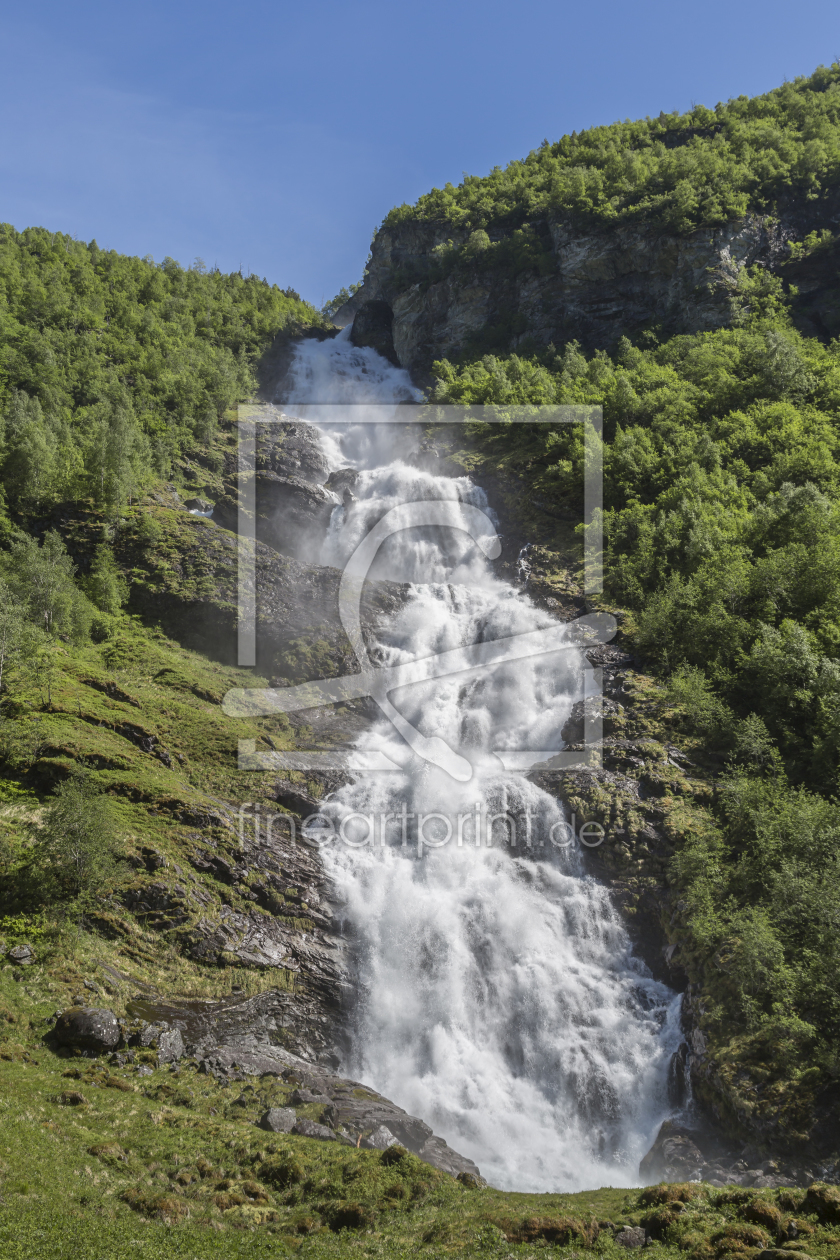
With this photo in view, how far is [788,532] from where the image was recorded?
3522 centimetres

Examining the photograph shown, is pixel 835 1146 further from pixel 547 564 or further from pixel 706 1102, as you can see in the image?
pixel 547 564

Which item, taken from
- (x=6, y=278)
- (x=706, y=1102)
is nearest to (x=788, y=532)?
(x=706, y=1102)

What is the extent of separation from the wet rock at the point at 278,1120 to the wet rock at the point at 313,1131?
16 cm

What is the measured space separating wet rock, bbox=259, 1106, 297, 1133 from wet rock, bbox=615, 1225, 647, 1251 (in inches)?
307

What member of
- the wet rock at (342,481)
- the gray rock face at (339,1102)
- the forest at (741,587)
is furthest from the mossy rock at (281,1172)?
the wet rock at (342,481)

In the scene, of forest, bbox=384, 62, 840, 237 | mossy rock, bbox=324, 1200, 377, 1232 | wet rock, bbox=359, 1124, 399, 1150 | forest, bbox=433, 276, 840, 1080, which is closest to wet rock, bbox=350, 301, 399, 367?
forest, bbox=384, 62, 840, 237

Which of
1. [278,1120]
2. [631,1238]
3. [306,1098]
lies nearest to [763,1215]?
[631,1238]

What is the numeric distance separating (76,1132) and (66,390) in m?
51.3

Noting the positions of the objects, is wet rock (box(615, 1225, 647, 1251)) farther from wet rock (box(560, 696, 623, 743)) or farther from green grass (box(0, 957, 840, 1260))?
wet rock (box(560, 696, 623, 743))

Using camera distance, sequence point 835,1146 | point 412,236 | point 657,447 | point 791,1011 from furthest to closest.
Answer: point 412,236 → point 657,447 → point 791,1011 → point 835,1146

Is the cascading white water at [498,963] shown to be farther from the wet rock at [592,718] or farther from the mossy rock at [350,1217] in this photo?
the mossy rock at [350,1217]

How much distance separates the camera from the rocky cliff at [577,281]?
60.4m

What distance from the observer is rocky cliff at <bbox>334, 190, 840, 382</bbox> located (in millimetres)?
60438

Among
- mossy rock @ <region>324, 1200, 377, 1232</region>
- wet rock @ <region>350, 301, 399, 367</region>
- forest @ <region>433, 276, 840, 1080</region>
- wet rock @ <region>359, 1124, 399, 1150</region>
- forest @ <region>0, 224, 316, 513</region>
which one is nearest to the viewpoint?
mossy rock @ <region>324, 1200, 377, 1232</region>
